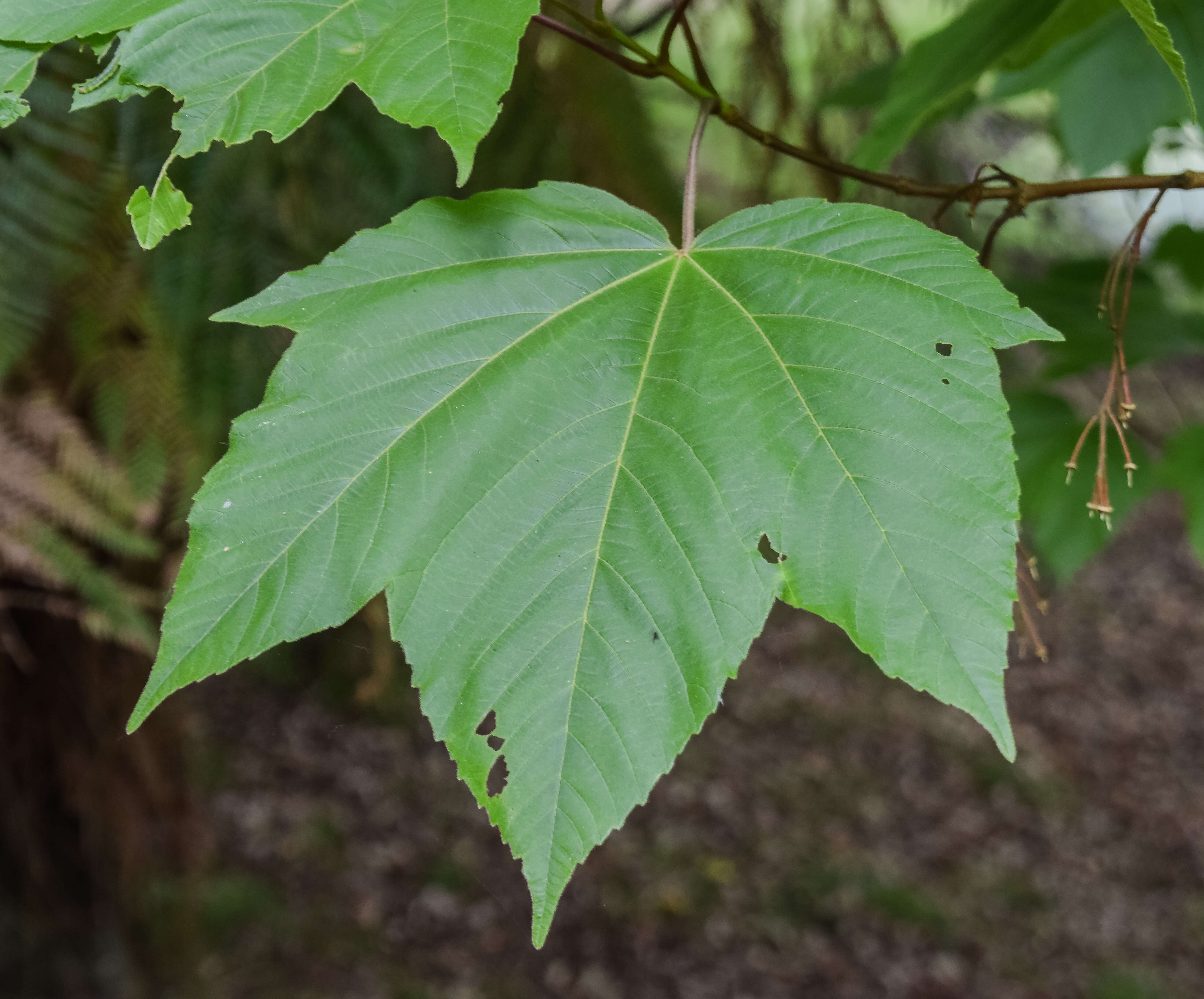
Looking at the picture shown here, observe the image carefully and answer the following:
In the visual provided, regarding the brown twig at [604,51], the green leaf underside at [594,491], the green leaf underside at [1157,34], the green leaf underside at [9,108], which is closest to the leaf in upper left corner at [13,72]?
the green leaf underside at [9,108]

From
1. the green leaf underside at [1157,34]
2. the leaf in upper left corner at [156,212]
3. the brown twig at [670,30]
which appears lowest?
the leaf in upper left corner at [156,212]

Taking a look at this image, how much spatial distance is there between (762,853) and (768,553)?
3272 millimetres

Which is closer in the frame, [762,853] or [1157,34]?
[1157,34]

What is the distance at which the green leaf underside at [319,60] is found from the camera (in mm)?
580

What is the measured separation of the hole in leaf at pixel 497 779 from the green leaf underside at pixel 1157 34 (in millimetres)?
615

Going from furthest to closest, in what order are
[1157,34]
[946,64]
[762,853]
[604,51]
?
[762,853] < [946,64] < [604,51] < [1157,34]

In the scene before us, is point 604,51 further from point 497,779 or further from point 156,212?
point 497,779

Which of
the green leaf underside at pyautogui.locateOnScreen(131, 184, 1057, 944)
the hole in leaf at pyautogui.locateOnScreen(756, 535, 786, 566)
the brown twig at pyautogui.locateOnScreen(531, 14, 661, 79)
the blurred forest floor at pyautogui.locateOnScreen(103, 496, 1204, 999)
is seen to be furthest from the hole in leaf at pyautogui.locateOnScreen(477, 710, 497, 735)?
the blurred forest floor at pyautogui.locateOnScreen(103, 496, 1204, 999)

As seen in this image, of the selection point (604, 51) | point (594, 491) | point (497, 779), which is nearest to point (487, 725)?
point (497, 779)

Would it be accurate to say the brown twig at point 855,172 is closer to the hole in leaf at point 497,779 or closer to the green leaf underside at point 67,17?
the green leaf underside at point 67,17

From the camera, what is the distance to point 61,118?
61.8 inches

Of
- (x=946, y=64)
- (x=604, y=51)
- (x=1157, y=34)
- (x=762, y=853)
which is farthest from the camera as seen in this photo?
(x=762, y=853)

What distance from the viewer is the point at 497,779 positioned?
60 cm

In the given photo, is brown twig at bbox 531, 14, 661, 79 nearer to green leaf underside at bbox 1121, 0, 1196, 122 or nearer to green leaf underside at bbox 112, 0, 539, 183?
green leaf underside at bbox 112, 0, 539, 183
